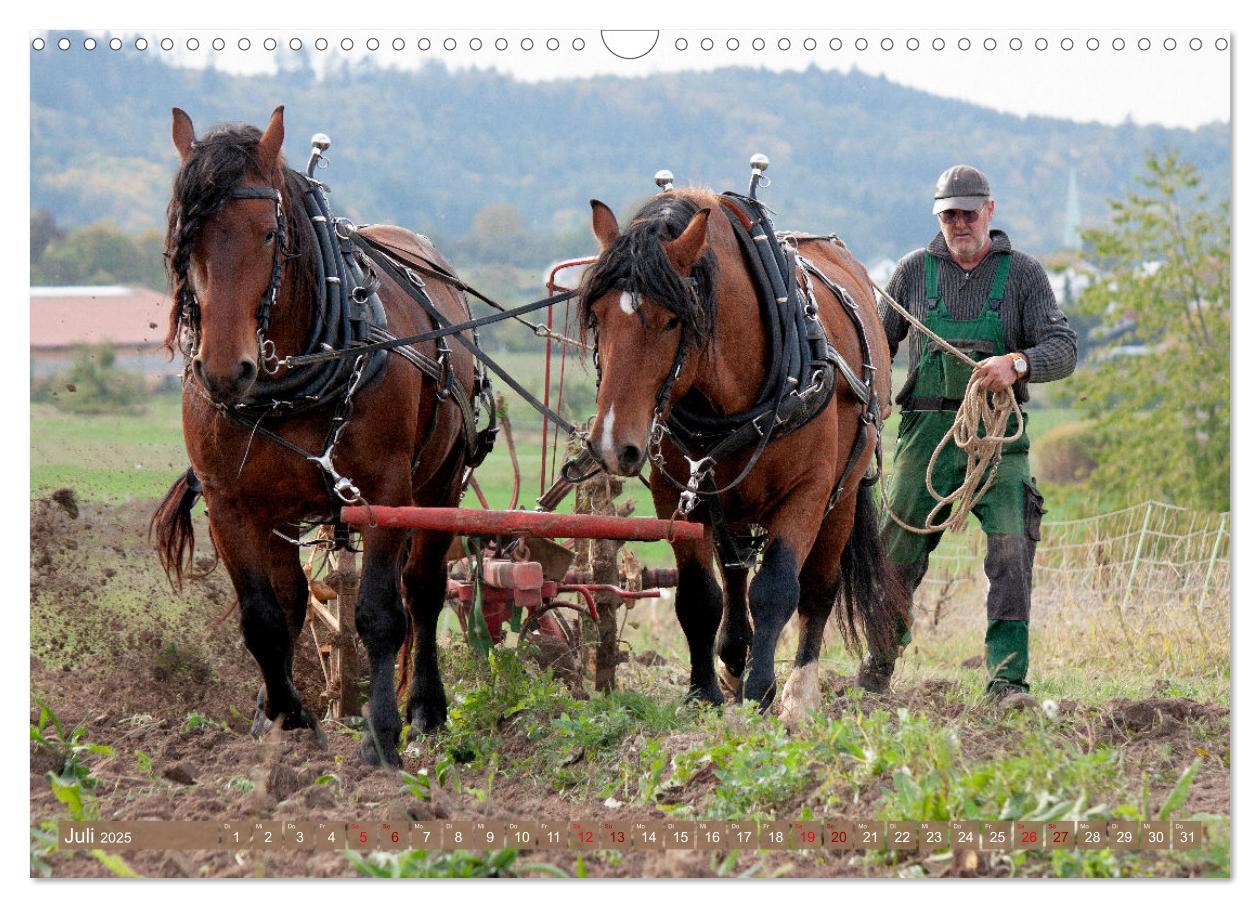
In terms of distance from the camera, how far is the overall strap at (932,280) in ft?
21.5

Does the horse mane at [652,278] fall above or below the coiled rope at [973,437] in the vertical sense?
above

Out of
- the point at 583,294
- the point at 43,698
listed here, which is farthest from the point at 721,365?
the point at 43,698

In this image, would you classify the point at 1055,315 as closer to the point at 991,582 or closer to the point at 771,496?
the point at 991,582

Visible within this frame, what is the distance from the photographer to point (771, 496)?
552cm

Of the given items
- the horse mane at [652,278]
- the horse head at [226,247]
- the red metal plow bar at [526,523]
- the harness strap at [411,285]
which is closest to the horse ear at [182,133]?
the horse head at [226,247]

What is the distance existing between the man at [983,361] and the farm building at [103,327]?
122 inches

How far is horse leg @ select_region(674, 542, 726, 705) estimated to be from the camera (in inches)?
233

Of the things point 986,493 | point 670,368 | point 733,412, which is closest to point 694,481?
point 733,412

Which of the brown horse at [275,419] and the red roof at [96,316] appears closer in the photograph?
the red roof at [96,316]

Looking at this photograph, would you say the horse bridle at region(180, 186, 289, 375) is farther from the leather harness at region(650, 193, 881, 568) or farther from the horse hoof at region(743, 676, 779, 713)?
the horse hoof at region(743, 676, 779, 713)

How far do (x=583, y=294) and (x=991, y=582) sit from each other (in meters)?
2.58

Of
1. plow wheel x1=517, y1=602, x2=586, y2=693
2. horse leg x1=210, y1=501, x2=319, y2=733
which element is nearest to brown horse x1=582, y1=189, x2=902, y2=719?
plow wheel x1=517, y1=602, x2=586, y2=693

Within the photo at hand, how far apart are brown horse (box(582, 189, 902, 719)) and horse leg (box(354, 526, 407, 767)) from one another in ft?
3.33

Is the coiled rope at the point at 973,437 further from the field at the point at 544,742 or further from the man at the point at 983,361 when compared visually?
the field at the point at 544,742
